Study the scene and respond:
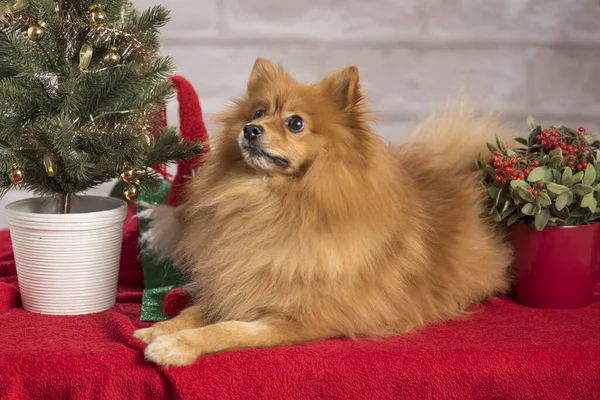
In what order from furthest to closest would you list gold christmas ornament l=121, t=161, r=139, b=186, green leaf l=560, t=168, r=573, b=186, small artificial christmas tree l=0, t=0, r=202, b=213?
green leaf l=560, t=168, r=573, b=186
gold christmas ornament l=121, t=161, r=139, b=186
small artificial christmas tree l=0, t=0, r=202, b=213

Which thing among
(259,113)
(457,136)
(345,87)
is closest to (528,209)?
(457,136)

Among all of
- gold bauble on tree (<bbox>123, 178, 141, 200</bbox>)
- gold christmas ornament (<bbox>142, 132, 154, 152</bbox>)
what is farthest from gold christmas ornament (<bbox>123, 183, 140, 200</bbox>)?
gold christmas ornament (<bbox>142, 132, 154, 152</bbox>)

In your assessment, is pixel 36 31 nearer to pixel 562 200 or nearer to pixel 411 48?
pixel 562 200

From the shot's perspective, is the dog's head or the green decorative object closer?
the dog's head

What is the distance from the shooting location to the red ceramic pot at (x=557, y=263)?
204 centimetres

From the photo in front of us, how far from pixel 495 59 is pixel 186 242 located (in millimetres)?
1694

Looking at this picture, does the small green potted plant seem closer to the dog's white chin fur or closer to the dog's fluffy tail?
the dog's fluffy tail

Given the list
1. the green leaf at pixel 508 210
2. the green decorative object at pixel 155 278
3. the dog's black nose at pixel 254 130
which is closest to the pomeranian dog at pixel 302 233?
the dog's black nose at pixel 254 130

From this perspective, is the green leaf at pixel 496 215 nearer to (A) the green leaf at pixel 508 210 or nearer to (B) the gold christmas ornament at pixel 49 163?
(A) the green leaf at pixel 508 210

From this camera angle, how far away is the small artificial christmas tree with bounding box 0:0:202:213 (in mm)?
1811

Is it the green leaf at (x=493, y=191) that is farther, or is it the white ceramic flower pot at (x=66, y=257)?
the green leaf at (x=493, y=191)

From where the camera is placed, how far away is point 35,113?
74.5 inches

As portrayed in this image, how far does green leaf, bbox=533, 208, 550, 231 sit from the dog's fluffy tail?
282mm

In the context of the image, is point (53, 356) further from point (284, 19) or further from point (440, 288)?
point (284, 19)
